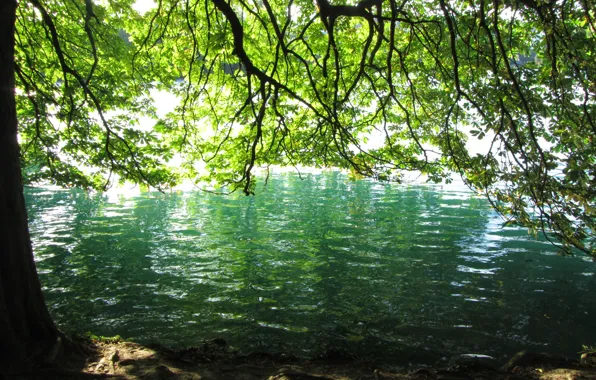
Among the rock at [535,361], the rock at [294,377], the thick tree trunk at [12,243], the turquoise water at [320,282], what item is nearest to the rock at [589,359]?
the rock at [535,361]

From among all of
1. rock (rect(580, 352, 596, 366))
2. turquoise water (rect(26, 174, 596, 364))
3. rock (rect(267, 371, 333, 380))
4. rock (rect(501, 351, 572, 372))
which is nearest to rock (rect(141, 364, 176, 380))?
A: rock (rect(267, 371, 333, 380))

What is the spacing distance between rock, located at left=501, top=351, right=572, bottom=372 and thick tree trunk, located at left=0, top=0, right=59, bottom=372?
6040mm

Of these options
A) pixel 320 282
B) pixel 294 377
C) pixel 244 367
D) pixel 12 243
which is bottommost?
pixel 320 282

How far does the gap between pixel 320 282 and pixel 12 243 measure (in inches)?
330

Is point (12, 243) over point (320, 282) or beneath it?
over

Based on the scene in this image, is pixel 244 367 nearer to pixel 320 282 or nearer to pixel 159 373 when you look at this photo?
pixel 159 373

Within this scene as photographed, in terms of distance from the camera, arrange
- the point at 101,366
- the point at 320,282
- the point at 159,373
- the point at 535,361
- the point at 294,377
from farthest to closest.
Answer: the point at 320,282, the point at 535,361, the point at 101,366, the point at 159,373, the point at 294,377

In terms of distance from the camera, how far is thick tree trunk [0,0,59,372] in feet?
13.4

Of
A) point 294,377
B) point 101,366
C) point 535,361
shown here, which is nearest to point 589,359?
point 535,361

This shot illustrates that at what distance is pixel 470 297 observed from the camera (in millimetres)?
10023

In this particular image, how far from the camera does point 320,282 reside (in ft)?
36.9

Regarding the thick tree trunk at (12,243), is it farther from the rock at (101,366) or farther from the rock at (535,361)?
the rock at (535,361)

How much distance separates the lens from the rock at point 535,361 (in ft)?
16.6

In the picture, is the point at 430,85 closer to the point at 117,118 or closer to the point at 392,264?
the point at 392,264
